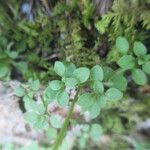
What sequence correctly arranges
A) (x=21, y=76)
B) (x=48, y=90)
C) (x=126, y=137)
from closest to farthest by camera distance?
(x=48, y=90), (x=21, y=76), (x=126, y=137)

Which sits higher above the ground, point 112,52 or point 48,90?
point 112,52

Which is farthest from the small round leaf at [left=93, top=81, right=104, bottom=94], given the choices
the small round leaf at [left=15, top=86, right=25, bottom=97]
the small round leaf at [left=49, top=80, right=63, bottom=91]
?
the small round leaf at [left=15, top=86, right=25, bottom=97]

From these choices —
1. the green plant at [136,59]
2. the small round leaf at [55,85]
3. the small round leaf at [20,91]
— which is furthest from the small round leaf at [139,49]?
the small round leaf at [20,91]

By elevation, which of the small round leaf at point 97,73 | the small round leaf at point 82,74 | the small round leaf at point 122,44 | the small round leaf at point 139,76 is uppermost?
the small round leaf at point 122,44

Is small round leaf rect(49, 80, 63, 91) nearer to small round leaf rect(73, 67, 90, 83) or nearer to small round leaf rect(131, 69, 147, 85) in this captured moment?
small round leaf rect(73, 67, 90, 83)

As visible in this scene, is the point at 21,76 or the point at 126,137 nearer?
the point at 21,76

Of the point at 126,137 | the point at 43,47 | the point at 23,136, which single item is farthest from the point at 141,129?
the point at 43,47

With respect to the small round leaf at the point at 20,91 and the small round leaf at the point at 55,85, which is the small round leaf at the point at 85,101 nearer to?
the small round leaf at the point at 55,85

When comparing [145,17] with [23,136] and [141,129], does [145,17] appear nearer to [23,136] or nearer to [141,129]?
[141,129]
